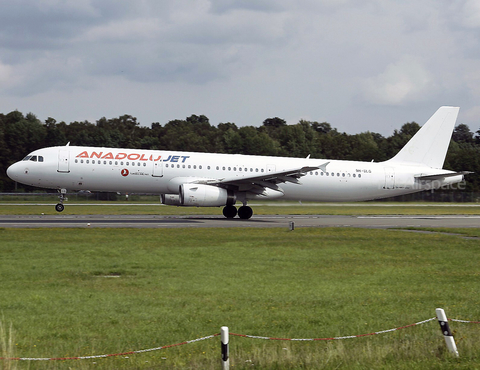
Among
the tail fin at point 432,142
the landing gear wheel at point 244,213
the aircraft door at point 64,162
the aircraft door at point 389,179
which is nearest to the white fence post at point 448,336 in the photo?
the landing gear wheel at point 244,213

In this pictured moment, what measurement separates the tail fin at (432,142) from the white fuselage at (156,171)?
507 centimetres

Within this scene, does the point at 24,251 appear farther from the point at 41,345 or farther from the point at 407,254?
the point at 407,254

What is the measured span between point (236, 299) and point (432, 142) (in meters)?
34.0

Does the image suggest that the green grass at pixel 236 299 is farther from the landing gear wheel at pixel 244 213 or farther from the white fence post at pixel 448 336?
the landing gear wheel at pixel 244 213

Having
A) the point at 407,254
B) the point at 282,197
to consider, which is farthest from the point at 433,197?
the point at 407,254

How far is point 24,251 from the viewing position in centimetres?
1850

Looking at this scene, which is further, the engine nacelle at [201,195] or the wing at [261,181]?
the wing at [261,181]

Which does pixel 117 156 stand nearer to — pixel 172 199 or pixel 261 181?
pixel 172 199

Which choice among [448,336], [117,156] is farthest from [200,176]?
[448,336]

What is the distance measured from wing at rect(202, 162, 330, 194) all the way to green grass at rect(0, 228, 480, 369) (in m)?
12.0

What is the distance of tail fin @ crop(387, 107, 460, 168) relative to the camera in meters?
42.7

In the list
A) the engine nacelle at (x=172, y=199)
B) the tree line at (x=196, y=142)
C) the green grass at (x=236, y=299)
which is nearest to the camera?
the green grass at (x=236, y=299)

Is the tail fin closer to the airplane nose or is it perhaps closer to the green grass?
the green grass

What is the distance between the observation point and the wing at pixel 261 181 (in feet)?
111
